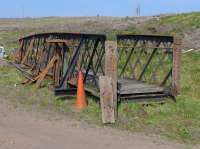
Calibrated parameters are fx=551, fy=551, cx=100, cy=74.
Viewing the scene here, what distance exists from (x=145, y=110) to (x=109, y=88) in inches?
50.1

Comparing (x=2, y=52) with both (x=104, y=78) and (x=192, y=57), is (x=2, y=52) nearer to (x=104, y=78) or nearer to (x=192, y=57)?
(x=192, y=57)

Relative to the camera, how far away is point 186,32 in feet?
117

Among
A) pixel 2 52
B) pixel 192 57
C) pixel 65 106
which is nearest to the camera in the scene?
pixel 65 106

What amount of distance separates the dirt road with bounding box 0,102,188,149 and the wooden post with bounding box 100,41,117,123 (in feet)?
2.12

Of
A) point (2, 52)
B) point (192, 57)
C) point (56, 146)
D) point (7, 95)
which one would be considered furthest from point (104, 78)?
point (2, 52)

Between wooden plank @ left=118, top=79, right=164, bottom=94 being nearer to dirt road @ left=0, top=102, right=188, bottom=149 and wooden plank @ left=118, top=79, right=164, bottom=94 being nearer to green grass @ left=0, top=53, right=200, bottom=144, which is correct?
green grass @ left=0, top=53, right=200, bottom=144

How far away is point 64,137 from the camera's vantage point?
399 inches

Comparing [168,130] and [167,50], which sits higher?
[167,50]

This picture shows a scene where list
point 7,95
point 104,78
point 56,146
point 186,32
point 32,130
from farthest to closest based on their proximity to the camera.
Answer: point 186,32 → point 7,95 → point 104,78 → point 32,130 → point 56,146

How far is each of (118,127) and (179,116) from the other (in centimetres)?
182

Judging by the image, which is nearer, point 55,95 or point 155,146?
point 155,146

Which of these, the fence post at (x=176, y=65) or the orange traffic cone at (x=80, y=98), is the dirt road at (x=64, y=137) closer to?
the orange traffic cone at (x=80, y=98)

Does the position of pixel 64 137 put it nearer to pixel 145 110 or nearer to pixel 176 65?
pixel 145 110

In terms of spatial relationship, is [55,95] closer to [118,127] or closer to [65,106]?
[65,106]
